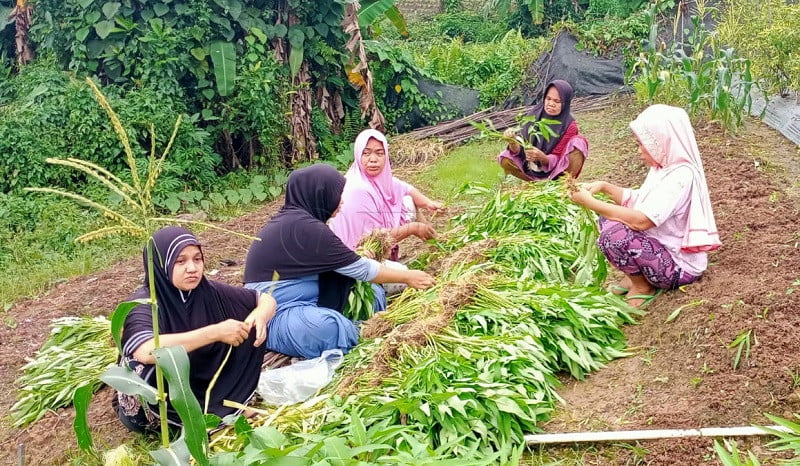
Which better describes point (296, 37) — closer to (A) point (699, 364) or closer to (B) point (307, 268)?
(B) point (307, 268)

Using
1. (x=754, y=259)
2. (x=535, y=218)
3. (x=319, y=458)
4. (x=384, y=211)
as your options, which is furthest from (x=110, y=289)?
(x=754, y=259)

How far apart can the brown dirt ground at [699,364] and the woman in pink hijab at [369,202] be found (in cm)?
163

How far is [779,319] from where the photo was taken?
10.5 ft

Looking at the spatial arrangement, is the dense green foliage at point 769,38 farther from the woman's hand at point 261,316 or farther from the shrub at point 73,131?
the shrub at point 73,131

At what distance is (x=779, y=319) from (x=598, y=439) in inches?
39.4

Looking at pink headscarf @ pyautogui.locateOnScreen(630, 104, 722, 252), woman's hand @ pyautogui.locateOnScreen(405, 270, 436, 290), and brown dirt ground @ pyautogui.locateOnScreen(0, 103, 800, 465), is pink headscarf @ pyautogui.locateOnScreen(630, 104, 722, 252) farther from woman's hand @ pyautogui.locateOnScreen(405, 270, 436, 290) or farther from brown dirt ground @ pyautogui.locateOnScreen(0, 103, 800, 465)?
woman's hand @ pyautogui.locateOnScreen(405, 270, 436, 290)

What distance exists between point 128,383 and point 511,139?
398cm

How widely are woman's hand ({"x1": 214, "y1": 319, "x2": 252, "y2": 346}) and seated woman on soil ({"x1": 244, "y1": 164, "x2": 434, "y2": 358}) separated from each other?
0.66 meters

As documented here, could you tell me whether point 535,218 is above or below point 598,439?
above

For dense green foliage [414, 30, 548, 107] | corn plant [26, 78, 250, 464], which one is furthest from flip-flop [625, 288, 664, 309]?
dense green foliage [414, 30, 548, 107]

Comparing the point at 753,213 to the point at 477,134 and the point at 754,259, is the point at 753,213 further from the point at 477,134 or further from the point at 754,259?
the point at 477,134

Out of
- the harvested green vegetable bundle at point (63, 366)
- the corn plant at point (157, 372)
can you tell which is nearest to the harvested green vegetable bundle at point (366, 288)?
the harvested green vegetable bundle at point (63, 366)

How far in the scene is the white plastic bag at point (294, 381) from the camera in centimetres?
346

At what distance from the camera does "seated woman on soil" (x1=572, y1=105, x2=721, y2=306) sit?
3.76 meters
